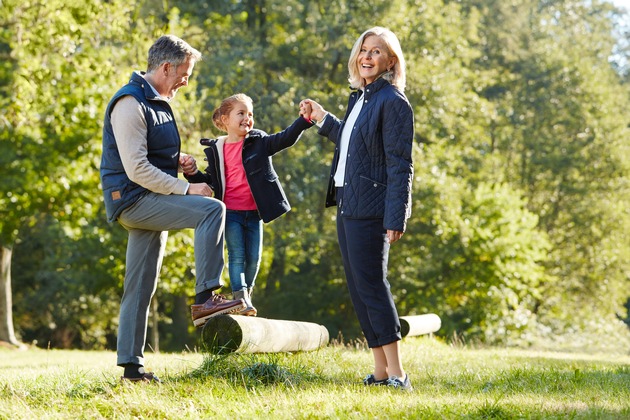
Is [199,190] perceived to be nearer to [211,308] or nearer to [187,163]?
[187,163]

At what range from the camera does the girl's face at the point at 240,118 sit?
262 inches

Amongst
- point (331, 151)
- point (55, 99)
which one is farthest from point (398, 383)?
point (331, 151)

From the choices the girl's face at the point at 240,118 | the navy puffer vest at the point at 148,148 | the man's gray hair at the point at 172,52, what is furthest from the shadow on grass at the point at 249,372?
the man's gray hair at the point at 172,52

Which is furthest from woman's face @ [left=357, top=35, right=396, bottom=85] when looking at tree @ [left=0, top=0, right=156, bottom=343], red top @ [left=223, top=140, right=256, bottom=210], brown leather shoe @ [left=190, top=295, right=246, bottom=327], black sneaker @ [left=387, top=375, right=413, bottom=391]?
tree @ [left=0, top=0, right=156, bottom=343]

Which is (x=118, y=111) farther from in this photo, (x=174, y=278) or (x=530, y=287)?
(x=530, y=287)

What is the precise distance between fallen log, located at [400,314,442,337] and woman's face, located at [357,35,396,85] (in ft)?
14.4

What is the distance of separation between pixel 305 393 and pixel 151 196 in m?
1.64

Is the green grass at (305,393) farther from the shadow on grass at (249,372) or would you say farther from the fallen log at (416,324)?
the fallen log at (416,324)

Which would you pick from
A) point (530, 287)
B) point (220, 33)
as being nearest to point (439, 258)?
point (530, 287)

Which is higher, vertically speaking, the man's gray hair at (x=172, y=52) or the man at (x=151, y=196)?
the man's gray hair at (x=172, y=52)

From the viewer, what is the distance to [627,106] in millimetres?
31438

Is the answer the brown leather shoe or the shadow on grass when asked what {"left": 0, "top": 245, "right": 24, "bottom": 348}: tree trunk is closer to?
the shadow on grass

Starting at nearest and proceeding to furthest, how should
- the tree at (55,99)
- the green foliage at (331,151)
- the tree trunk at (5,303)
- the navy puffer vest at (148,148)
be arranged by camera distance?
the navy puffer vest at (148,148) → the tree at (55,99) → the green foliage at (331,151) → the tree trunk at (5,303)

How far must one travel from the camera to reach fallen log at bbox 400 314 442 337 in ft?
32.1
